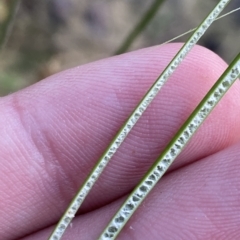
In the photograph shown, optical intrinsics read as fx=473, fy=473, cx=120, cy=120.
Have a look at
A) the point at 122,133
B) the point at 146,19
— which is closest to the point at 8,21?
the point at 146,19

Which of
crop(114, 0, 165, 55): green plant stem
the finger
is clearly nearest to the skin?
the finger

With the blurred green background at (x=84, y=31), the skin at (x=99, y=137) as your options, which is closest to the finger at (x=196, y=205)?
the skin at (x=99, y=137)

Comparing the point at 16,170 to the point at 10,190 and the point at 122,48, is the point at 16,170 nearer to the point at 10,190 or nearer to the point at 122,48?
the point at 10,190

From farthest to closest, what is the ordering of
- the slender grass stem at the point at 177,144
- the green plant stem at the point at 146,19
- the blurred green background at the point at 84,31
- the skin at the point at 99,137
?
the blurred green background at the point at 84,31 → the green plant stem at the point at 146,19 → the skin at the point at 99,137 → the slender grass stem at the point at 177,144

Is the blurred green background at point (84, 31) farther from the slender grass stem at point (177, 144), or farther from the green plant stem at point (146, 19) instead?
the slender grass stem at point (177, 144)

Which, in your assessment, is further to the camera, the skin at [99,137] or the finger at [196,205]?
the skin at [99,137]

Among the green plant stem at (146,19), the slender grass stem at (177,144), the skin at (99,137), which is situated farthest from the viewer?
the green plant stem at (146,19)

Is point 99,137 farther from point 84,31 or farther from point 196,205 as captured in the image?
point 84,31
